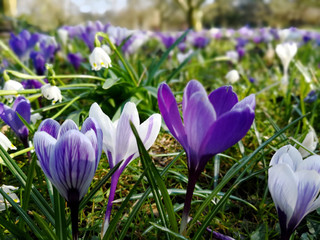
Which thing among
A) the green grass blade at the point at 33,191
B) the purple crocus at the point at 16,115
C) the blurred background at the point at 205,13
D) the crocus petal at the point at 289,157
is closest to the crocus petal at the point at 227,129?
the crocus petal at the point at 289,157

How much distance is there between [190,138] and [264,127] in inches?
62.6

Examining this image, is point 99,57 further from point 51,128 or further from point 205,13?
point 205,13

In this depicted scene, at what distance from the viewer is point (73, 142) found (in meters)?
0.75

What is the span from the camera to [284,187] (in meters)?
0.83

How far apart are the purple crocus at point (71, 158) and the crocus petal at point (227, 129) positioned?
0.94ft

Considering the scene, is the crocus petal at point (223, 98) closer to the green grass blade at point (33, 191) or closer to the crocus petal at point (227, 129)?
the crocus petal at point (227, 129)

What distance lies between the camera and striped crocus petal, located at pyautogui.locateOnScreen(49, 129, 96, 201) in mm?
754

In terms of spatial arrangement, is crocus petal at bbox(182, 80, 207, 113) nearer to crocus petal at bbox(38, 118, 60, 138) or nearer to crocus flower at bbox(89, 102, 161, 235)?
crocus flower at bbox(89, 102, 161, 235)

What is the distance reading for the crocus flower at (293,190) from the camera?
0.82 metres

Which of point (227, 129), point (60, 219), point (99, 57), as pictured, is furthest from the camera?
point (99, 57)

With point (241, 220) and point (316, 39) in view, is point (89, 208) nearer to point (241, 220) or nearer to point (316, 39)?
point (241, 220)

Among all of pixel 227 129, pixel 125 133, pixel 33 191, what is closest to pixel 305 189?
pixel 227 129

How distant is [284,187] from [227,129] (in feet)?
0.79

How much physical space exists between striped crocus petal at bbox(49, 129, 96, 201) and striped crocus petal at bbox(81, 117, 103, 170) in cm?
3
